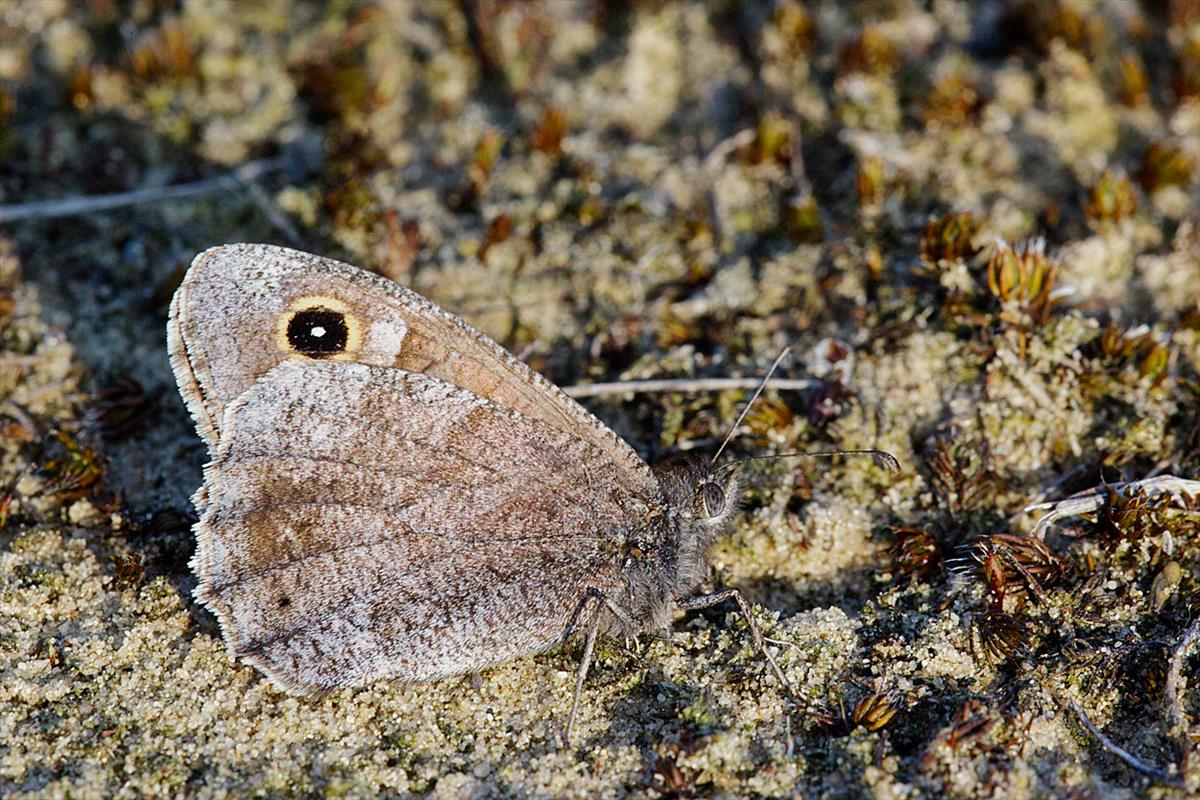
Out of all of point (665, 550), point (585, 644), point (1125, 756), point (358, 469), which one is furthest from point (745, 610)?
point (358, 469)

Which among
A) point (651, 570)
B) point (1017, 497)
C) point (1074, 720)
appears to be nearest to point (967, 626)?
point (1074, 720)

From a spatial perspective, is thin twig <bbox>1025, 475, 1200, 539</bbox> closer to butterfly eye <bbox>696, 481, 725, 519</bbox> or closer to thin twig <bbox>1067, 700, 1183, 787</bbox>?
thin twig <bbox>1067, 700, 1183, 787</bbox>

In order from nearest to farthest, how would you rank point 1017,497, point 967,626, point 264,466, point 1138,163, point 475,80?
point 264,466
point 967,626
point 1017,497
point 1138,163
point 475,80

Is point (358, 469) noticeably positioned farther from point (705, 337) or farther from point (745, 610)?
point (705, 337)

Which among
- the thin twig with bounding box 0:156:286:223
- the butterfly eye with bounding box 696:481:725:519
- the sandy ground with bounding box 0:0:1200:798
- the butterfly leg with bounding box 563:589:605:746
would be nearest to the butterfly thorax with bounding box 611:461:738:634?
the butterfly eye with bounding box 696:481:725:519

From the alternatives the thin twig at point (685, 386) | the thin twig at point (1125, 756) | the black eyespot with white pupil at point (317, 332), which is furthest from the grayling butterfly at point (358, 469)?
the thin twig at point (1125, 756)

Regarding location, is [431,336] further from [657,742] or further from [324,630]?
[657,742]
